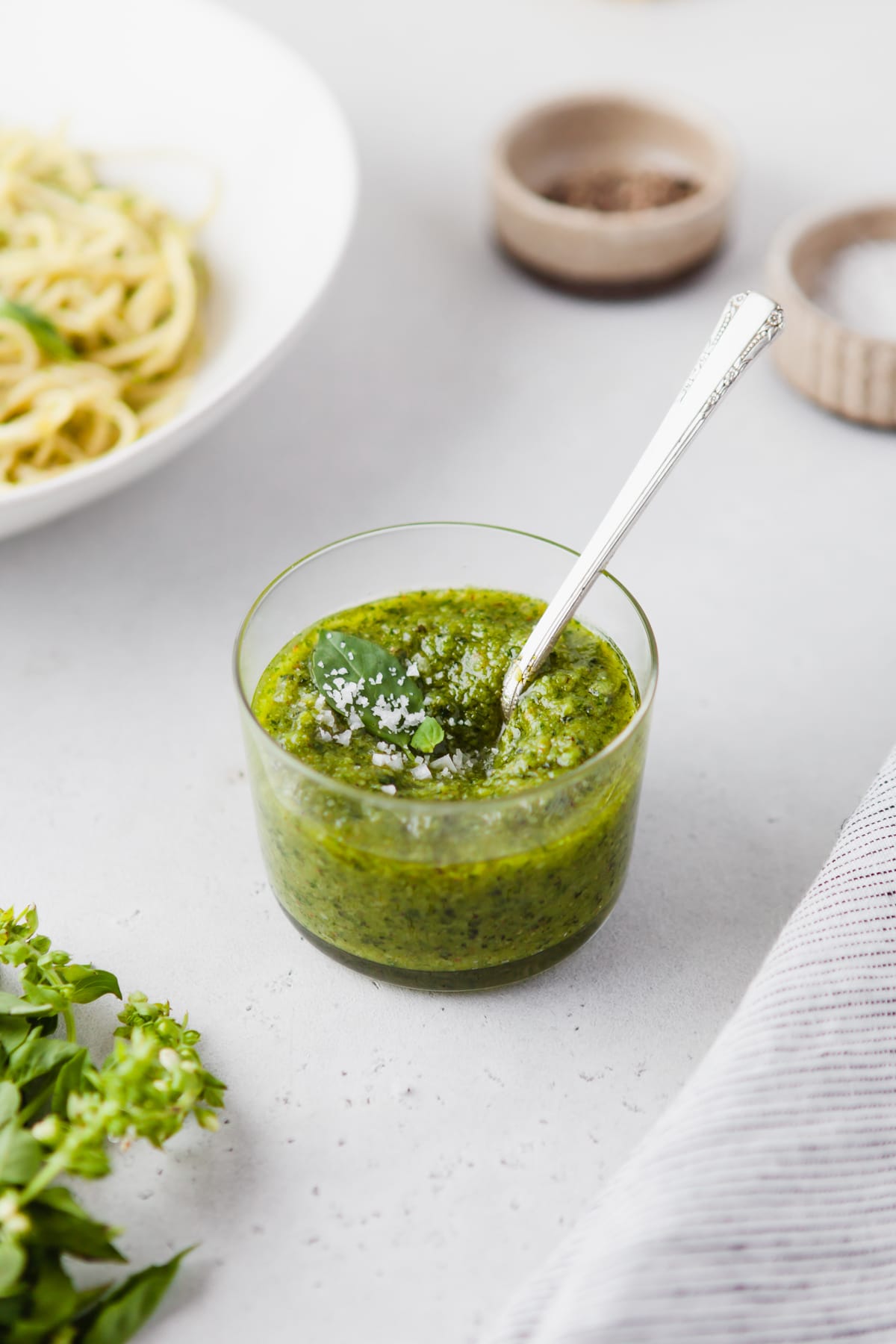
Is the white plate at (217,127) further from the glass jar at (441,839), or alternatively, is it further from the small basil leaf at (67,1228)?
the small basil leaf at (67,1228)

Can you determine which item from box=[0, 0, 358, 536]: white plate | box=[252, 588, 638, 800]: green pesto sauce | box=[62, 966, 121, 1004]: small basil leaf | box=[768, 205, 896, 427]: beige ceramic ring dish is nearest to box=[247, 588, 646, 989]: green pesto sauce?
box=[252, 588, 638, 800]: green pesto sauce

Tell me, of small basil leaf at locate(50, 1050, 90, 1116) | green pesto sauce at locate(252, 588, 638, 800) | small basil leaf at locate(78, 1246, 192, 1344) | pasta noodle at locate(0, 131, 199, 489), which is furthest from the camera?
pasta noodle at locate(0, 131, 199, 489)

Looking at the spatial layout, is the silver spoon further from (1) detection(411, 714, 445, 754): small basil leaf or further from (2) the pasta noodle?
(2) the pasta noodle

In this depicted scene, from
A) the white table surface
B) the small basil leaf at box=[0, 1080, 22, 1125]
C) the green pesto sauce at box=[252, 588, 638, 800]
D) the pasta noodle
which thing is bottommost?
the white table surface

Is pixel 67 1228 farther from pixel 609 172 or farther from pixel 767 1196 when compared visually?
pixel 609 172

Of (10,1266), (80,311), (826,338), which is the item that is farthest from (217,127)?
→ (10,1266)

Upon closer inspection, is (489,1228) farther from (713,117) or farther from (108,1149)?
(713,117)

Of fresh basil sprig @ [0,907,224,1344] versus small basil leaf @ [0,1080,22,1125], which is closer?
fresh basil sprig @ [0,907,224,1344]

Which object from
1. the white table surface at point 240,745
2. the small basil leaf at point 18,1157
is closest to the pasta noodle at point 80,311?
the white table surface at point 240,745
